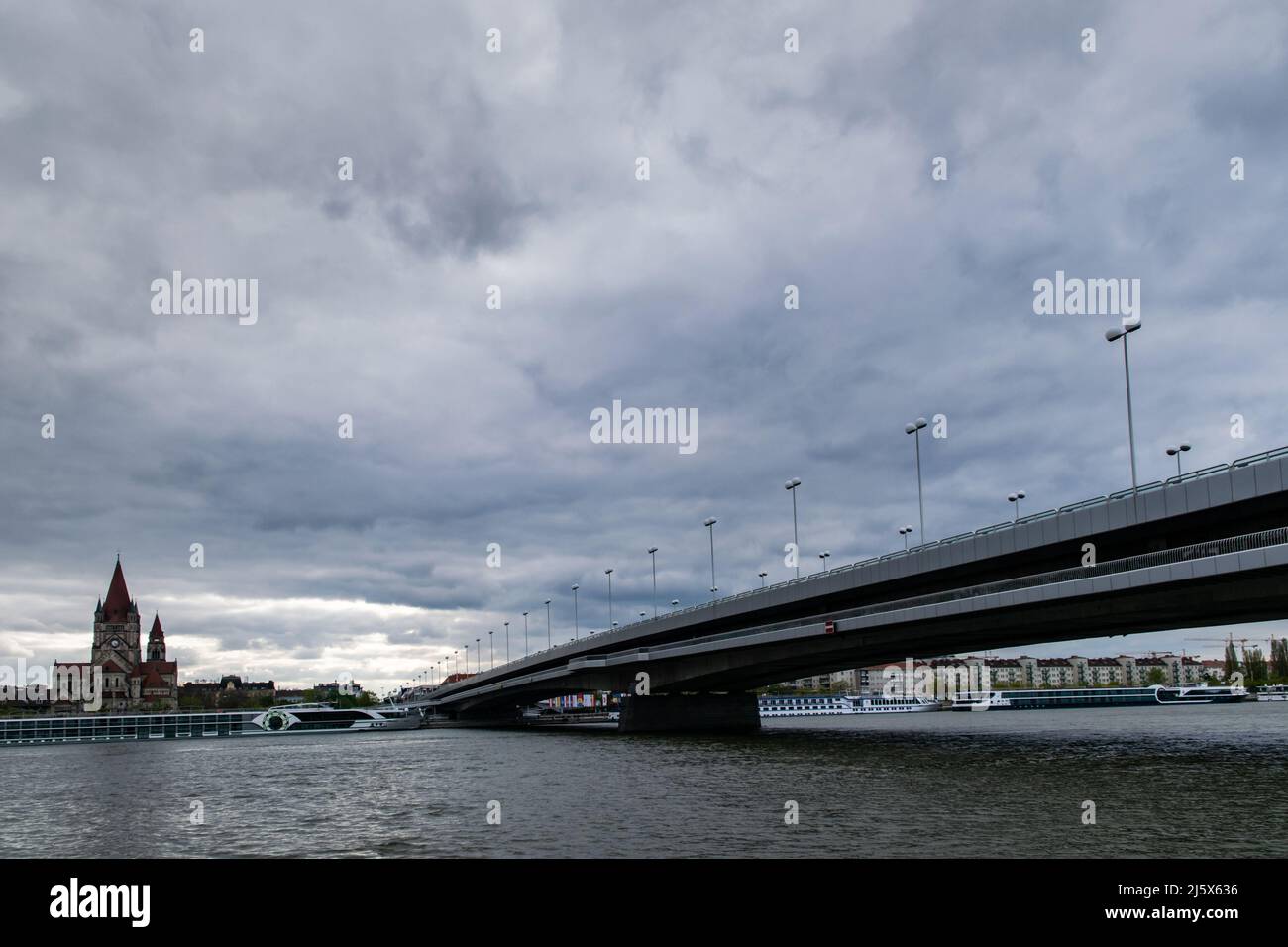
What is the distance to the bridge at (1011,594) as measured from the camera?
36781 mm

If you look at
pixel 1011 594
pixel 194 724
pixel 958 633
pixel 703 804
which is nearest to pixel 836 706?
pixel 194 724

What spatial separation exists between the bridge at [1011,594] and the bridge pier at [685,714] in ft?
0.40

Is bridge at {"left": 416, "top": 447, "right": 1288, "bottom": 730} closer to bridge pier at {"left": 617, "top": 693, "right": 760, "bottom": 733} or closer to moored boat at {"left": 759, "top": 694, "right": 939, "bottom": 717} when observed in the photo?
bridge pier at {"left": 617, "top": 693, "right": 760, "bottom": 733}

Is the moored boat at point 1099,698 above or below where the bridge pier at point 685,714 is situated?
below

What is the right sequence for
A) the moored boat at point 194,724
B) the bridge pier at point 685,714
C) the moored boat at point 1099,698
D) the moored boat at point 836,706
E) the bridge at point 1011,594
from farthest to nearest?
1. the moored boat at point 1099,698
2. the moored boat at point 836,706
3. the moored boat at point 194,724
4. the bridge pier at point 685,714
5. the bridge at point 1011,594

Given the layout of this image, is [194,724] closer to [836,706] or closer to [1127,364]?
[836,706]

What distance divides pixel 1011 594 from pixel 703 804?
20.1 m

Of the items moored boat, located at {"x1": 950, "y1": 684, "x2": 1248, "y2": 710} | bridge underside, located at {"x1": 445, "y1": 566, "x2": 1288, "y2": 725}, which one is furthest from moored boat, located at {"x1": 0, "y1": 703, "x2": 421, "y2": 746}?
moored boat, located at {"x1": 950, "y1": 684, "x2": 1248, "y2": 710}

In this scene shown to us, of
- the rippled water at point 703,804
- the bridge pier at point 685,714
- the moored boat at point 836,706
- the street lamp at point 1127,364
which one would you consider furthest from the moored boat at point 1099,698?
the street lamp at point 1127,364

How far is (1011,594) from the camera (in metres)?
45.1

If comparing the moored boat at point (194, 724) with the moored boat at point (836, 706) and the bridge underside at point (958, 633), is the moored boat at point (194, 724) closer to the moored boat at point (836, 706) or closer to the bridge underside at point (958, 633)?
the bridge underside at point (958, 633)

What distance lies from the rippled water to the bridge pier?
2807 centimetres
